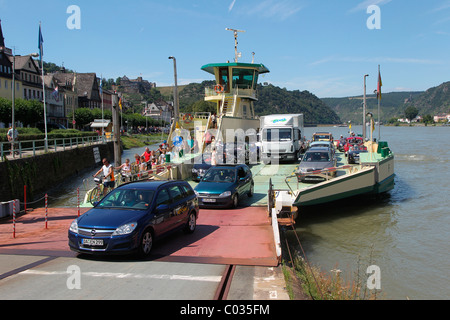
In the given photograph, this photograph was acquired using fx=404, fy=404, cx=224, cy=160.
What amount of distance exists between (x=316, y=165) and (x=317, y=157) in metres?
1.16


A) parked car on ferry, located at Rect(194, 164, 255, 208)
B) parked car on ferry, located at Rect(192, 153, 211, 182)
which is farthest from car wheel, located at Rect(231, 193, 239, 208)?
parked car on ferry, located at Rect(192, 153, 211, 182)

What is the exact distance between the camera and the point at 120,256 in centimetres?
859

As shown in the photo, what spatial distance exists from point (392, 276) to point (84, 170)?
102 ft

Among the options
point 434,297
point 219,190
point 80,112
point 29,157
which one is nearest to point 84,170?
point 29,157

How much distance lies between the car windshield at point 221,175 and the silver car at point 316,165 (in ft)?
9.52

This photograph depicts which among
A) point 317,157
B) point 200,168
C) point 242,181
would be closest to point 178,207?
point 242,181

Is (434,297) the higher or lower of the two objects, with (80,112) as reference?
lower

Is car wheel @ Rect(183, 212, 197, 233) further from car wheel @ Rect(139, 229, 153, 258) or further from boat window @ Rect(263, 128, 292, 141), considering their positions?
boat window @ Rect(263, 128, 292, 141)

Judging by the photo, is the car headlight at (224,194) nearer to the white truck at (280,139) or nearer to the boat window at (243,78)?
the white truck at (280,139)

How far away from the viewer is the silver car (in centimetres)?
1635

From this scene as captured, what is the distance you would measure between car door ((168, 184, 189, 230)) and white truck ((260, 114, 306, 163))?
1470 cm
